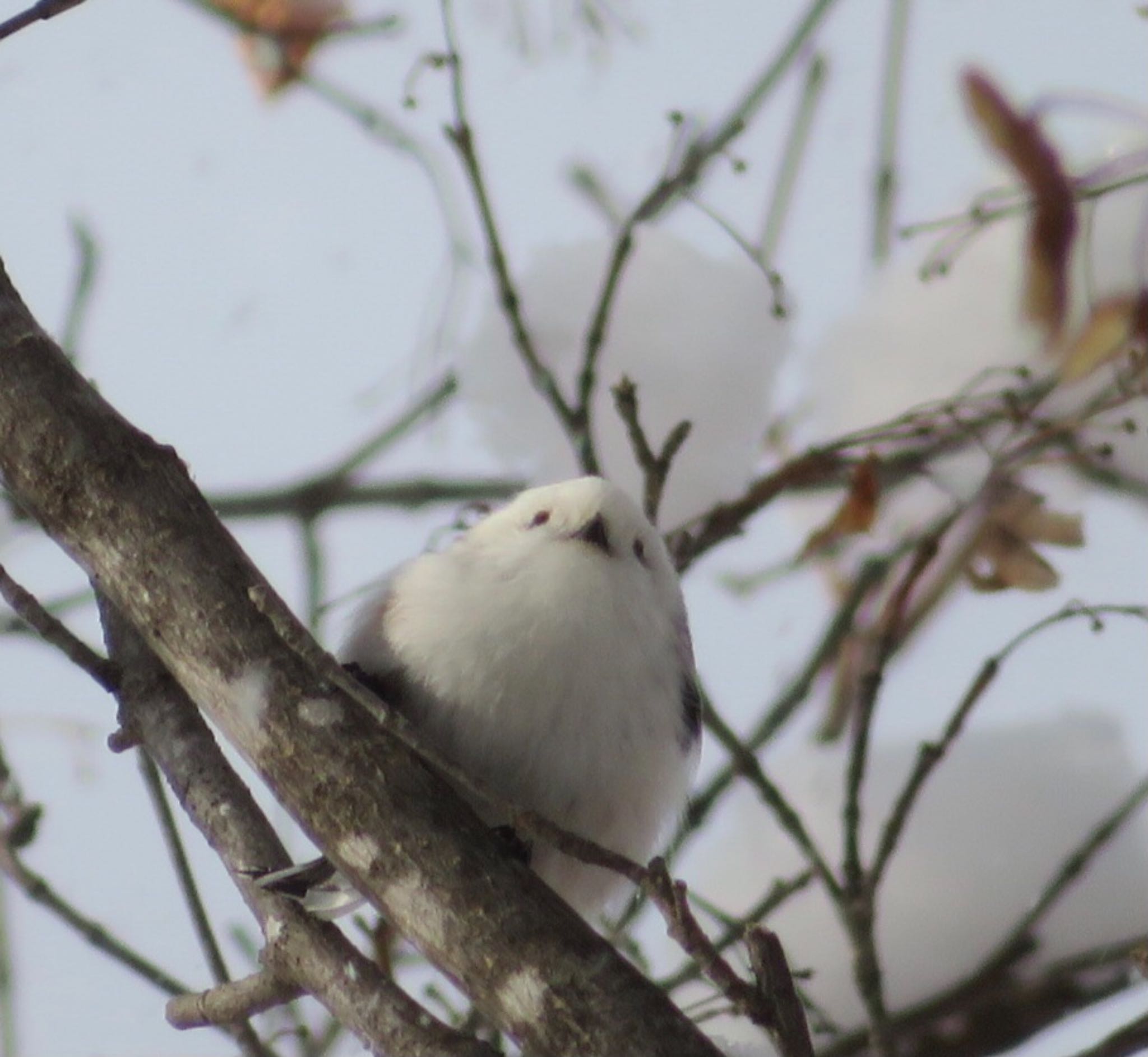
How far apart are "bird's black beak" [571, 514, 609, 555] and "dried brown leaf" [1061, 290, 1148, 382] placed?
435 mm

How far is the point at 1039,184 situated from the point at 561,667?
60 cm

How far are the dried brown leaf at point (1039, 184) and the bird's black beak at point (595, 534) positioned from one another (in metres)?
0.47

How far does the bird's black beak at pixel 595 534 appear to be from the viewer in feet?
3.89

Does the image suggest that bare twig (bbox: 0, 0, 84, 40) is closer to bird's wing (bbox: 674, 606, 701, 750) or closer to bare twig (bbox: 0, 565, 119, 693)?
bare twig (bbox: 0, 565, 119, 693)

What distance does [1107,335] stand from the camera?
1.32 meters

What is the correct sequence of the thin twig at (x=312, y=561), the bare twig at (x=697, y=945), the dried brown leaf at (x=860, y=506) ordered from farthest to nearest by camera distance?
the thin twig at (x=312, y=561) → the dried brown leaf at (x=860, y=506) → the bare twig at (x=697, y=945)

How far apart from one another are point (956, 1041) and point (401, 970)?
0.50 meters

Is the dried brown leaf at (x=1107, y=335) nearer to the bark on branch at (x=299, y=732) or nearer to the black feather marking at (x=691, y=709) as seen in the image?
the black feather marking at (x=691, y=709)

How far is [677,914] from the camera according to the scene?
750 mm

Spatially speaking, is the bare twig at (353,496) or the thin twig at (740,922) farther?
the bare twig at (353,496)

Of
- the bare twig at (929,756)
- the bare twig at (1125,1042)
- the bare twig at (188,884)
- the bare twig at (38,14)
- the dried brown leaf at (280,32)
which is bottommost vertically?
the bare twig at (1125,1042)

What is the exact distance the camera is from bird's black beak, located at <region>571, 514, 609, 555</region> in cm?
118

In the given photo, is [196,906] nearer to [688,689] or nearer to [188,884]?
[188,884]

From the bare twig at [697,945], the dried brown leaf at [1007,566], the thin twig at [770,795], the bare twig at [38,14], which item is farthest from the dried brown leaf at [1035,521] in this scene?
the bare twig at [38,14]
